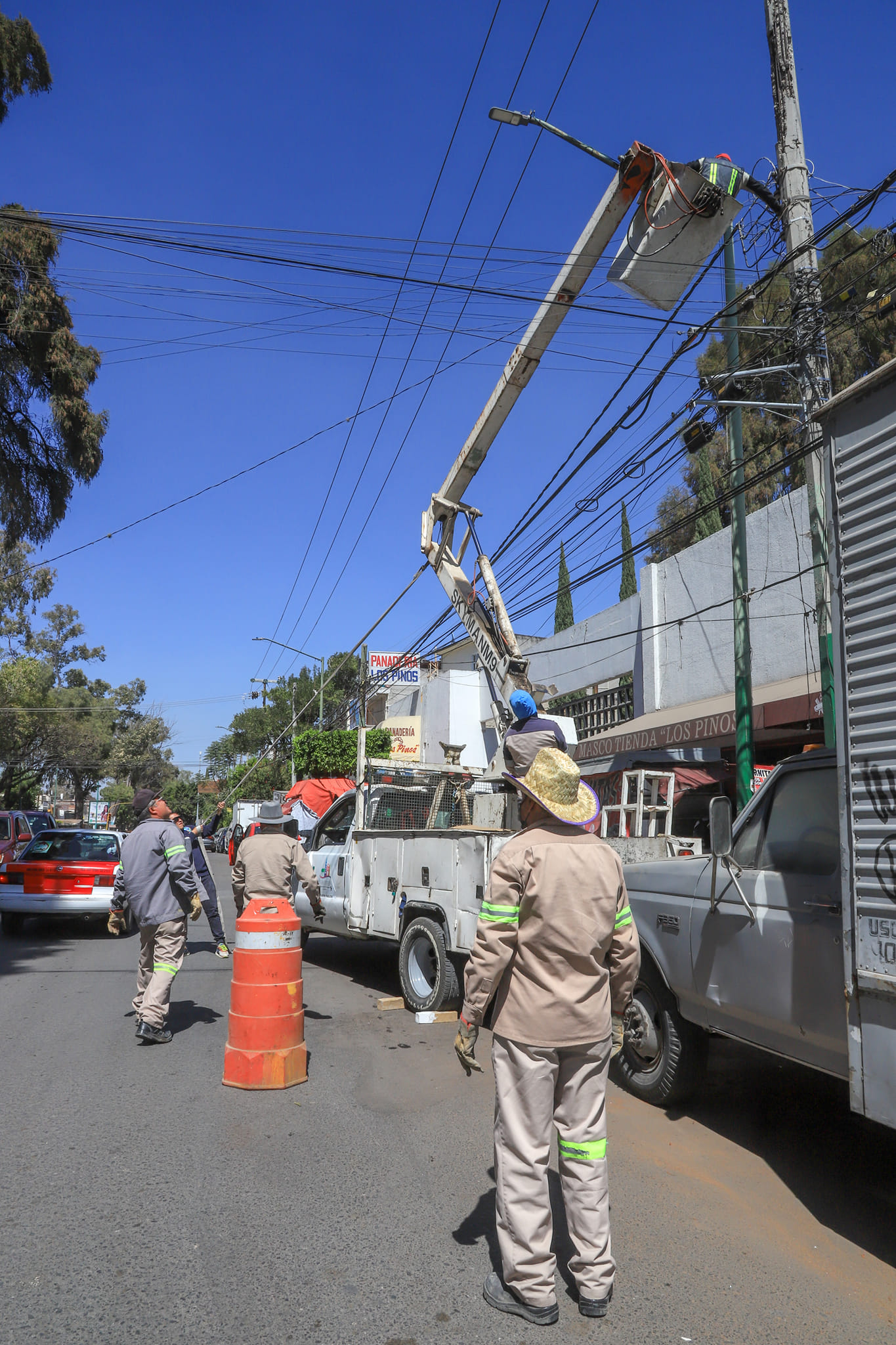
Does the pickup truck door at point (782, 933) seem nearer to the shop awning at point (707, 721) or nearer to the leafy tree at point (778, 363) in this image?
the leafy tree at point (778, 363)

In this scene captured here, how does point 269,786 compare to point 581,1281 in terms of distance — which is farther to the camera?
point 269,786

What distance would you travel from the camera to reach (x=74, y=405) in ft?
53.2

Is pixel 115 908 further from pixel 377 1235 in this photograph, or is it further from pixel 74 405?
pixel 74 405

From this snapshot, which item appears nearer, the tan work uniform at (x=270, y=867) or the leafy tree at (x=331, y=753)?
the tan work uniform at (x=270, y=867)

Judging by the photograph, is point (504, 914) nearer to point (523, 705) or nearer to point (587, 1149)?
point (587, 1149)

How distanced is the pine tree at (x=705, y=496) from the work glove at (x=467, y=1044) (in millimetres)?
22022

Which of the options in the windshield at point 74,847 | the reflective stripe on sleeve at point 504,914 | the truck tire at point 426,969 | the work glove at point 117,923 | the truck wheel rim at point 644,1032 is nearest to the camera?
the reflective stripe on sleeve at point 504,914

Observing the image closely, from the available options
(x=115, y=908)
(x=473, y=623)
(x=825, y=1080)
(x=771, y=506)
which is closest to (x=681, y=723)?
(x=771, y=506)

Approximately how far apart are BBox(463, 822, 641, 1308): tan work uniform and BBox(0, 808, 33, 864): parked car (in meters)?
14.8

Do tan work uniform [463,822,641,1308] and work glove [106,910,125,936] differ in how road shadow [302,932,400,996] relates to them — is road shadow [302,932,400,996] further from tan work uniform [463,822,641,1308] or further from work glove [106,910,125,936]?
tan work uniform [463,822,641,1308]

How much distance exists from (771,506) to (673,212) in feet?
24.9

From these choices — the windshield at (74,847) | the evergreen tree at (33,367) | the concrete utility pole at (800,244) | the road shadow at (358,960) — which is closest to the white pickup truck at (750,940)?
the concrete utility pole at (800,244)

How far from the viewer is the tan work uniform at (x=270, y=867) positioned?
6.88m

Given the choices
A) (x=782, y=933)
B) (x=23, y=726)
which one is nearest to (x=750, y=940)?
(x=782, y=933)
